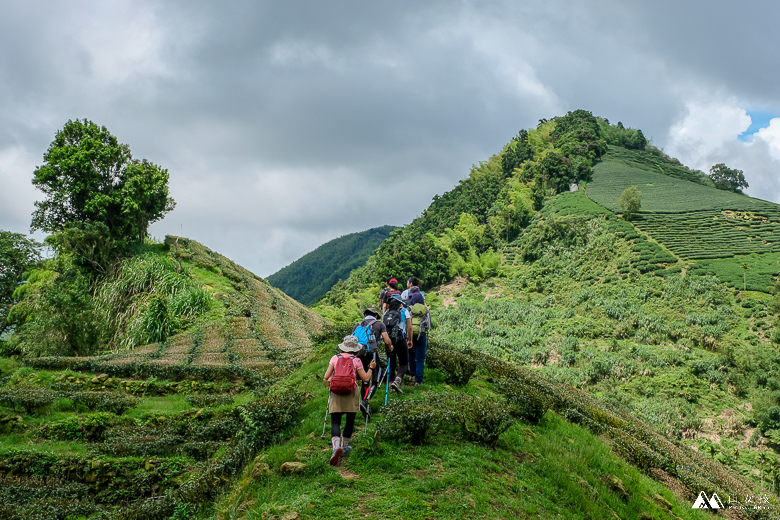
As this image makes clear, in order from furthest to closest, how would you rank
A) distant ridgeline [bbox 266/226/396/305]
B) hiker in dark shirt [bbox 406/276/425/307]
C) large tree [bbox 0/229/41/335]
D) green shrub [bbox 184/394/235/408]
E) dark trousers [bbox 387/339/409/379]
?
distant ridgeline [bbox 266/226/396/305] < large tree [bbox 0/229/41/335] < green shrub [bbox 184/394/235/408] < hiker in dark shirt [bbox 406/276/425/307] < dark trousers [bbox 387/339/409/379]

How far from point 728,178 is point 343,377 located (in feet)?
318

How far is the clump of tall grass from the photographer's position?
1717 centimetres

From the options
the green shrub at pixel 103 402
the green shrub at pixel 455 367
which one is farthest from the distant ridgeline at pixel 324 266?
the green shrub at pixel 455 367

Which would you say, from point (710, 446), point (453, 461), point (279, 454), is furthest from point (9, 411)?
point (710, 446)

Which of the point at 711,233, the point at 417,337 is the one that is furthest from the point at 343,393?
the point at 711,233

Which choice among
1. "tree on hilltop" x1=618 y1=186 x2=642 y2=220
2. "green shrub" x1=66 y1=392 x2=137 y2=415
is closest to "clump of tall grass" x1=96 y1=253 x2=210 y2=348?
"green shrub" x1=66 y1=392 x2=137 y2=415

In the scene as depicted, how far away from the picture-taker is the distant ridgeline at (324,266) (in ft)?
358

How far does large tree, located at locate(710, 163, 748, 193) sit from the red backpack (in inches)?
3734

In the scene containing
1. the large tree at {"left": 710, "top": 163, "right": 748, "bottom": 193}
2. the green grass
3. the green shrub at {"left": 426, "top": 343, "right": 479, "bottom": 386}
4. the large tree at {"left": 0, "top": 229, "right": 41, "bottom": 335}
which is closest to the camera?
the green shrub at {"left": 426, "top": 343, "right": 479, "bottom": 386}

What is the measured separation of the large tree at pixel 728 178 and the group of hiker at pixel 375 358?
92152mm

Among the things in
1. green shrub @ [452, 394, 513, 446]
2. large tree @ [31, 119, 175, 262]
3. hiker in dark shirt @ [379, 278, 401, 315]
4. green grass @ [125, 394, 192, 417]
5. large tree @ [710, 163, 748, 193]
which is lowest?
green grass @ [125, 394, 192, 417]

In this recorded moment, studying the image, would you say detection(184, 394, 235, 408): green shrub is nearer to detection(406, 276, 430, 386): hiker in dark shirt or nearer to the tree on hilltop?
detection(406, 276, 430, 386): hiker in dark shirt

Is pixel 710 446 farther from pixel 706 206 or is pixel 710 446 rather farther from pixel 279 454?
pixel 706 206

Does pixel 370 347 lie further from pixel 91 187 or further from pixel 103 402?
pixel 91 187
